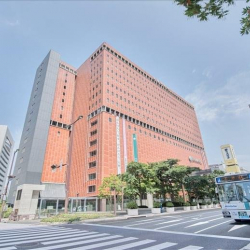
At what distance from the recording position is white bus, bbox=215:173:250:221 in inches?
→ 422

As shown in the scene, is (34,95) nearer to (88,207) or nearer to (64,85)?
(64,85)

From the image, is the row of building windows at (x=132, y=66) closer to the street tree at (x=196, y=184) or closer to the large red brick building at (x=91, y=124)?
the large red brick building at (x=91, y=124)

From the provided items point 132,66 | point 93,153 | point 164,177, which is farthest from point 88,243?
point 132,66

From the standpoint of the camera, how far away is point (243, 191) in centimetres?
1114

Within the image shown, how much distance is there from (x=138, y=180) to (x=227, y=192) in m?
18.4

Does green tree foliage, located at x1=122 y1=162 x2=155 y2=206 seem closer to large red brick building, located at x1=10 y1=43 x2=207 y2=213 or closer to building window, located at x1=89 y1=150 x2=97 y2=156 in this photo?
large red brick building, located at x1=10 y1=43 x2=207 y2=213

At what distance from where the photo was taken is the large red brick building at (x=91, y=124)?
47.7m

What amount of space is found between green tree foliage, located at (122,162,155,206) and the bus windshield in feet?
56.5

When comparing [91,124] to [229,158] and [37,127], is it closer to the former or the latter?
[37,127]

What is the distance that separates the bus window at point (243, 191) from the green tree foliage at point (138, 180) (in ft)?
60.2

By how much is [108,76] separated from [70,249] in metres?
54.5

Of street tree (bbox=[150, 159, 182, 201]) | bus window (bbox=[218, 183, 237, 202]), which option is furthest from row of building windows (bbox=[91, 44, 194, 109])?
bus window (bbox=[218, 183, 237, 202])

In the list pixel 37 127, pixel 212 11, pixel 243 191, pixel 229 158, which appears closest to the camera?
pixel 212 11

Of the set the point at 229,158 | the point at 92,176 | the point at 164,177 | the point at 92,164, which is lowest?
the point at 164,177
